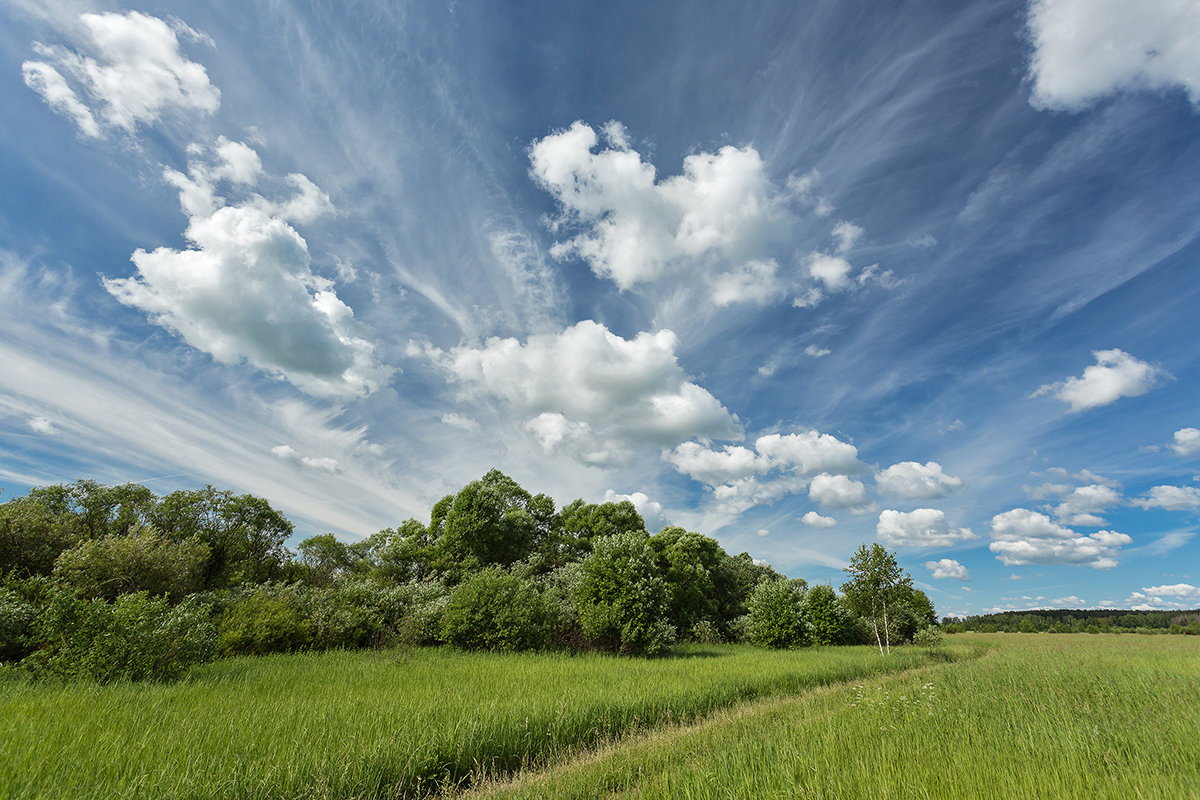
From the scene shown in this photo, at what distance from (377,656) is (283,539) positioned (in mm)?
20346

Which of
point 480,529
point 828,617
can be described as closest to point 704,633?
point 828,617

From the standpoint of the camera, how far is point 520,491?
3650 centimetres

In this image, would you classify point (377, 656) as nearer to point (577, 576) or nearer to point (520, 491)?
point (577, 576)

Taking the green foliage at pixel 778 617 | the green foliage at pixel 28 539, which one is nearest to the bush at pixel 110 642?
the green foliage at pixel 28 539

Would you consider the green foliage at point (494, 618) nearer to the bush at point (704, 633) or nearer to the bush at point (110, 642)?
the bush at point (110, 642)

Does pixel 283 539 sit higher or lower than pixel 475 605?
higher

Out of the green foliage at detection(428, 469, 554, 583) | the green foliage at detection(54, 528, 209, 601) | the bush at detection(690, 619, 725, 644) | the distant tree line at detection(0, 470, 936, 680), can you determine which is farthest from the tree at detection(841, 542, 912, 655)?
the green foliage at detection(54, 528, 209, 601)

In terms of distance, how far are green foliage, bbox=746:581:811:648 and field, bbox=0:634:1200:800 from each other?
17119 millimetres

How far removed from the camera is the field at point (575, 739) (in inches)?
185

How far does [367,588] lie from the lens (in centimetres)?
2078

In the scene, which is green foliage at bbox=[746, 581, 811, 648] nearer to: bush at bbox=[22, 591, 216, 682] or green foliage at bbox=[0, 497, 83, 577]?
bush at bbox=[22, 591, 216, 682]

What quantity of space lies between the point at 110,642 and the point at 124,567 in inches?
332

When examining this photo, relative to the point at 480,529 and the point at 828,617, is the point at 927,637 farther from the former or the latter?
the point at 480,529

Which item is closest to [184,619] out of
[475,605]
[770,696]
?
[475,605]
